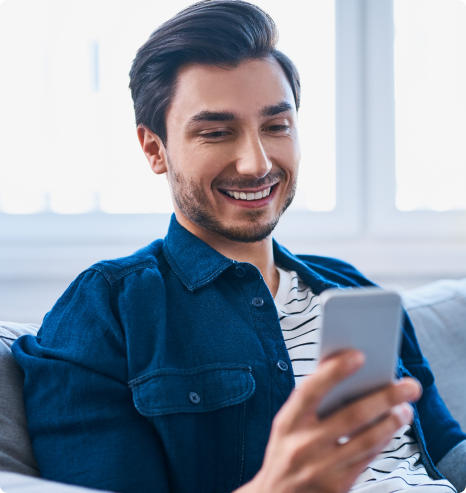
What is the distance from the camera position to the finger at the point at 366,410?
524 millimetres

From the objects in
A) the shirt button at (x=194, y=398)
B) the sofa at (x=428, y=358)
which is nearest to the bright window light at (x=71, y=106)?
the sofa at (x=428, y=358)

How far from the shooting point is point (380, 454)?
92 centimetres

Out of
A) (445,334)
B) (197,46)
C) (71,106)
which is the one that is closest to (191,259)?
(197,46)

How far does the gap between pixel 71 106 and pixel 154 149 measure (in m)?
0.83

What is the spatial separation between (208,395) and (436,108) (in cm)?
156

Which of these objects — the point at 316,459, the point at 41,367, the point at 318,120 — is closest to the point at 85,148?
the point at 318,120

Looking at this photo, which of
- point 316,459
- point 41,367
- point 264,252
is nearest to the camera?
point 316,459

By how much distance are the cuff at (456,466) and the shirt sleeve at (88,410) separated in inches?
22.8

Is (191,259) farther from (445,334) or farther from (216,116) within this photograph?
(445,334)

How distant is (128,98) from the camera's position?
1817 millimetres

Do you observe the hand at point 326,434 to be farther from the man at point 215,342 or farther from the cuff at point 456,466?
the cuff at point 456,466

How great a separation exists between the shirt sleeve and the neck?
0.94 feet

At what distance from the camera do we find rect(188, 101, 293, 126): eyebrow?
0.96m

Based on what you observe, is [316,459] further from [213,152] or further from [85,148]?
[85,148]
